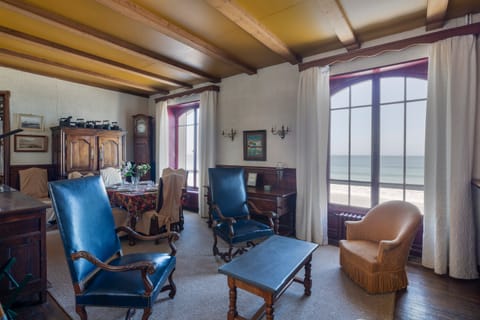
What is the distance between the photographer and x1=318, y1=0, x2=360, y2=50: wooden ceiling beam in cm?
252

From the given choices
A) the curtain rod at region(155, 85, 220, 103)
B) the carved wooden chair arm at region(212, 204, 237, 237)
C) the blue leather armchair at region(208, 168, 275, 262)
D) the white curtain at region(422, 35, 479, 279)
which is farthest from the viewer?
the curtain rod at region(155, 85, 220, 103)

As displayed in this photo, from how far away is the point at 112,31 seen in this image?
3.16m

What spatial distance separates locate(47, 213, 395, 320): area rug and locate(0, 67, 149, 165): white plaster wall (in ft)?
9.93

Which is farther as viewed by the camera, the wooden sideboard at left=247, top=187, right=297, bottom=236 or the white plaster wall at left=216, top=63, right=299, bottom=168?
the white plaster wall at left=216, top=63, right=299, bottom=168

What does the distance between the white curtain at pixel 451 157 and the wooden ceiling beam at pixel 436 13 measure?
228 mm

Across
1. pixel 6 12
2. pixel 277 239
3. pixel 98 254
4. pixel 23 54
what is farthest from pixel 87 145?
pixel 277 239

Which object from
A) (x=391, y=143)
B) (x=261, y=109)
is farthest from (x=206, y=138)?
(x=391, y=143)

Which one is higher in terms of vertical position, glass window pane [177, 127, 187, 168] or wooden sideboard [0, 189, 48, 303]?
glass window pane [177, 127, 187, 168]

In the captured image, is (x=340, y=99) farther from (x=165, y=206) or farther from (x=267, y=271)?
(x=165, y=206)

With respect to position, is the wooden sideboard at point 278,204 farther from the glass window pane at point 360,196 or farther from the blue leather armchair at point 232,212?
the glass window pane at point 360,196

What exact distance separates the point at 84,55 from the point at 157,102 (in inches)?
95.9

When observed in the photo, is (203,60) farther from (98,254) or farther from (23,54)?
(98,254)

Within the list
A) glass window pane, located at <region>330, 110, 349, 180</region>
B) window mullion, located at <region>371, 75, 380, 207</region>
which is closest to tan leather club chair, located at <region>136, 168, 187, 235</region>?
glass window pane, located at <region>330, 110, 349, 180</region>

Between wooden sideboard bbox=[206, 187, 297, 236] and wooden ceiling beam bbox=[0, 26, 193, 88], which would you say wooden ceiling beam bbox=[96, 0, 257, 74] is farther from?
wooden sideboard bbox=[206, 187, 297, 236]
